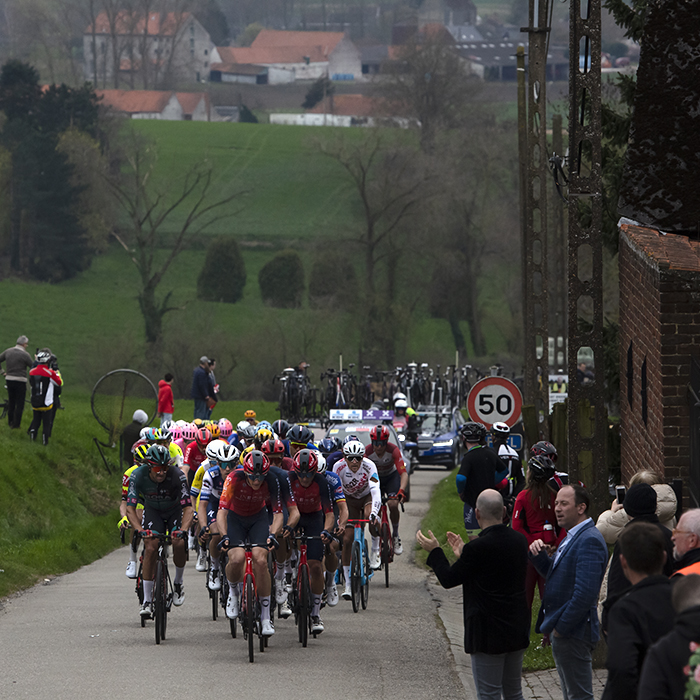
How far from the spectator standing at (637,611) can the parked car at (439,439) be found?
3358cm

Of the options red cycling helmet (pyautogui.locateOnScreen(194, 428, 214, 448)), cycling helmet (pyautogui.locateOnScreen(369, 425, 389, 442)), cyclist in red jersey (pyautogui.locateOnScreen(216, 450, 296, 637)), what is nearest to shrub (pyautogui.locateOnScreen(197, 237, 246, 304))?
red cycling helmet (pyautogui.locateOnScreen(194, 428, 214, 448))

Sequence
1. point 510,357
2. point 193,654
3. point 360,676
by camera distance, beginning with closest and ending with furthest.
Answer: point 360,676 < point 193,654 < point 510,357

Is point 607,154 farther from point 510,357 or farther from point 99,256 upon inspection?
point 99,256

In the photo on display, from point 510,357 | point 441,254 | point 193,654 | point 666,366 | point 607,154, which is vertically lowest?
point 510,357

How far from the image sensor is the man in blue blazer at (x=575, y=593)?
7453 mm

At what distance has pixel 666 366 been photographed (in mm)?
11602

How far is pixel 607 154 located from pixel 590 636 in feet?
41.5

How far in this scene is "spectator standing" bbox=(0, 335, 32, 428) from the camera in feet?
78.7

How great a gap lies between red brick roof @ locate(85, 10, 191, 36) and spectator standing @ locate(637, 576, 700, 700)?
13569 cm

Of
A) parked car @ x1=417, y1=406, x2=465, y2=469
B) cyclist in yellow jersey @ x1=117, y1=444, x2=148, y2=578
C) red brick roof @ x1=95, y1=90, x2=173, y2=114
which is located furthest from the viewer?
red brick roof @ x1=95, y1=90, x2=173, y2=114

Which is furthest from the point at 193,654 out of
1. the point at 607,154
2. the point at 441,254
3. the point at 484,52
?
the point at 484,52

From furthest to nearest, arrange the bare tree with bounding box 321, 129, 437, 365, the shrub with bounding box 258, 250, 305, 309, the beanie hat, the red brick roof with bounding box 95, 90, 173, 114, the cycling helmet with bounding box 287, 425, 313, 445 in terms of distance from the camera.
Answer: the red brick roof with bounding box 95, 90, 173, 114 < the shrub with bounding box 258, 250, 305, 309 < the bare tree with bounding box 321, 129, 437, 365 < the cycling helmet with bounding box 287, 425, 313, 445 < the beanie hat

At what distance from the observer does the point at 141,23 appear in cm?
17250

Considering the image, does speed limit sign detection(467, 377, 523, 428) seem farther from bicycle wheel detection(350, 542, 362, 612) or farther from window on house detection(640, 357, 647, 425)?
window on house detection(640, 357, 647, 425)
